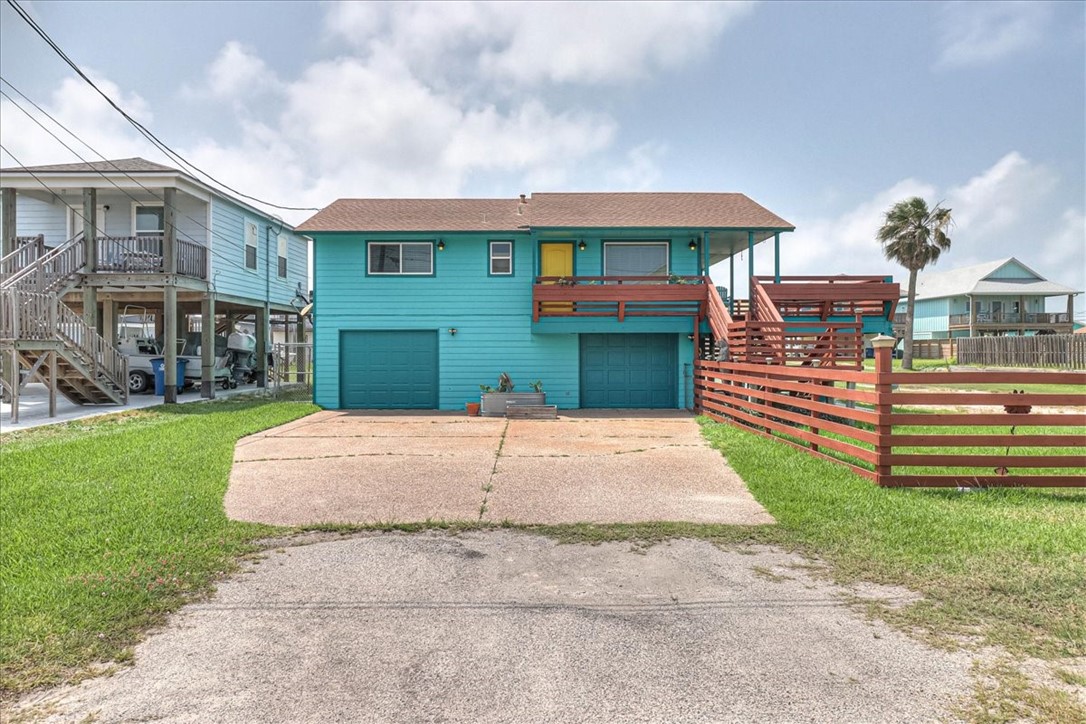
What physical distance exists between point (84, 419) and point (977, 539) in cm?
1438

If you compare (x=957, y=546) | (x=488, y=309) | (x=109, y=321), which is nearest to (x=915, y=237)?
(x=488, y=309)

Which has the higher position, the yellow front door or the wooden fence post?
the yellow front door

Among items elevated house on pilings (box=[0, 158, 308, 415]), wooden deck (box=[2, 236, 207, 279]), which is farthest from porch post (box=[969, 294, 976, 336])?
wooden deck (box=[2, 236, 207, 279])

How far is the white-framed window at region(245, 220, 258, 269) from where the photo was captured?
1967 centimetres

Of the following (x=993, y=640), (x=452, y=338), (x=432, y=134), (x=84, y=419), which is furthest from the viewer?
(x=452, y=338)

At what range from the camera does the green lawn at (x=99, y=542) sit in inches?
119

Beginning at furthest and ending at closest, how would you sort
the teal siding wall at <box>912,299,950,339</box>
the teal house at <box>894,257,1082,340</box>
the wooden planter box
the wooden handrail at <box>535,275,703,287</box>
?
1. the teal siding wall at <box>912,299,950,339</box>
2. the teal house at <box>894,257,1082,340</box>
3. the wooden handrail at <box>535,275,703,287</box>
4. the wooden planter box

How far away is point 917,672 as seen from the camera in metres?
2.77

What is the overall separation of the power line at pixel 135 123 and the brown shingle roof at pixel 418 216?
11.8 ft

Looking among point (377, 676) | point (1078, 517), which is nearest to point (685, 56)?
point (1078, 517)

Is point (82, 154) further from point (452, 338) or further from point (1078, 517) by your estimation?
point (1078, 517)

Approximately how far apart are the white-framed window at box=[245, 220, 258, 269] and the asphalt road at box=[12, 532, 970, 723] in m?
18.0

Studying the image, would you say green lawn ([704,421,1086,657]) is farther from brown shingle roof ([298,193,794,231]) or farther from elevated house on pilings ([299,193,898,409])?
brown shingle roof ([298,193,794,231])

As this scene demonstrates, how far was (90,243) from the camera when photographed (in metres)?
15.7
